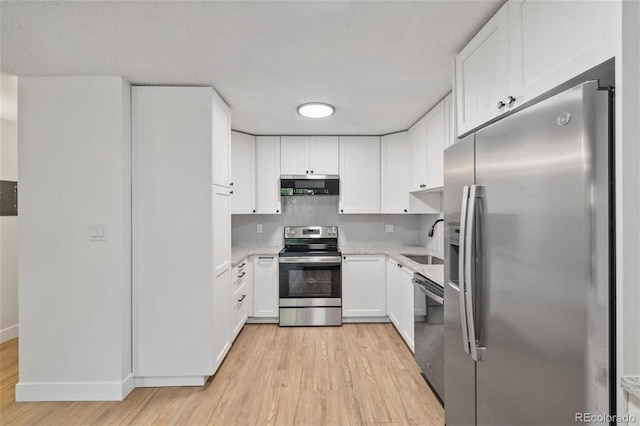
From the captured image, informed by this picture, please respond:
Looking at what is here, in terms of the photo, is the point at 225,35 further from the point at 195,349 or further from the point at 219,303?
the point at 195,349

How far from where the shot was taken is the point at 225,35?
1.63 metres

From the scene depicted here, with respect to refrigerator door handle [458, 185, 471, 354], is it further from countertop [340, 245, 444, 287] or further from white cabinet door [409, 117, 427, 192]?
white cabinet door [409, 117, 427, 192]

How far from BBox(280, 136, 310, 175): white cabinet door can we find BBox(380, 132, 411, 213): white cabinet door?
97 cm

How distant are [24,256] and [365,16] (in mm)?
2753

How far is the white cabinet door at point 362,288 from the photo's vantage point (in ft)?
11.8

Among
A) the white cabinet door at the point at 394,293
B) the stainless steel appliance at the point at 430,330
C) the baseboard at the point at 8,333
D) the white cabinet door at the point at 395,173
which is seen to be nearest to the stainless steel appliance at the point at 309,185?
the white cabinet door at the point at 395,173

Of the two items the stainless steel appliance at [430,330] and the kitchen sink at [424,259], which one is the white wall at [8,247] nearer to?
the stainless steel appliance at [430,330]

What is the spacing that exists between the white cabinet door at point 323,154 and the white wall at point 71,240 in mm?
2133

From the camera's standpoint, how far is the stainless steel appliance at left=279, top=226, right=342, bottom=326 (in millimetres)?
3529

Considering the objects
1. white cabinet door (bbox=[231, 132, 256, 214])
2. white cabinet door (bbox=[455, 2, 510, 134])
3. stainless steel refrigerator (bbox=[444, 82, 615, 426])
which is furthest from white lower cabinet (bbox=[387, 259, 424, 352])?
white cabinet door (bbox=[231, 132, 256, 214])

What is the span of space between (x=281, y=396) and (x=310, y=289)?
1.46 m

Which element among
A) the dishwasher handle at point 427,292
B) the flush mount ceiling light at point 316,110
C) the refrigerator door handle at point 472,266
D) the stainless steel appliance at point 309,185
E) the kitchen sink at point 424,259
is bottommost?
the dishwasher handle at point 427,292

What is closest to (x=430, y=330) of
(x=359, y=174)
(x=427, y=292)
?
(x=427, y=292)

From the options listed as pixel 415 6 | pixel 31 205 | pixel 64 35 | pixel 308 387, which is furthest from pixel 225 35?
pixel 308 387
